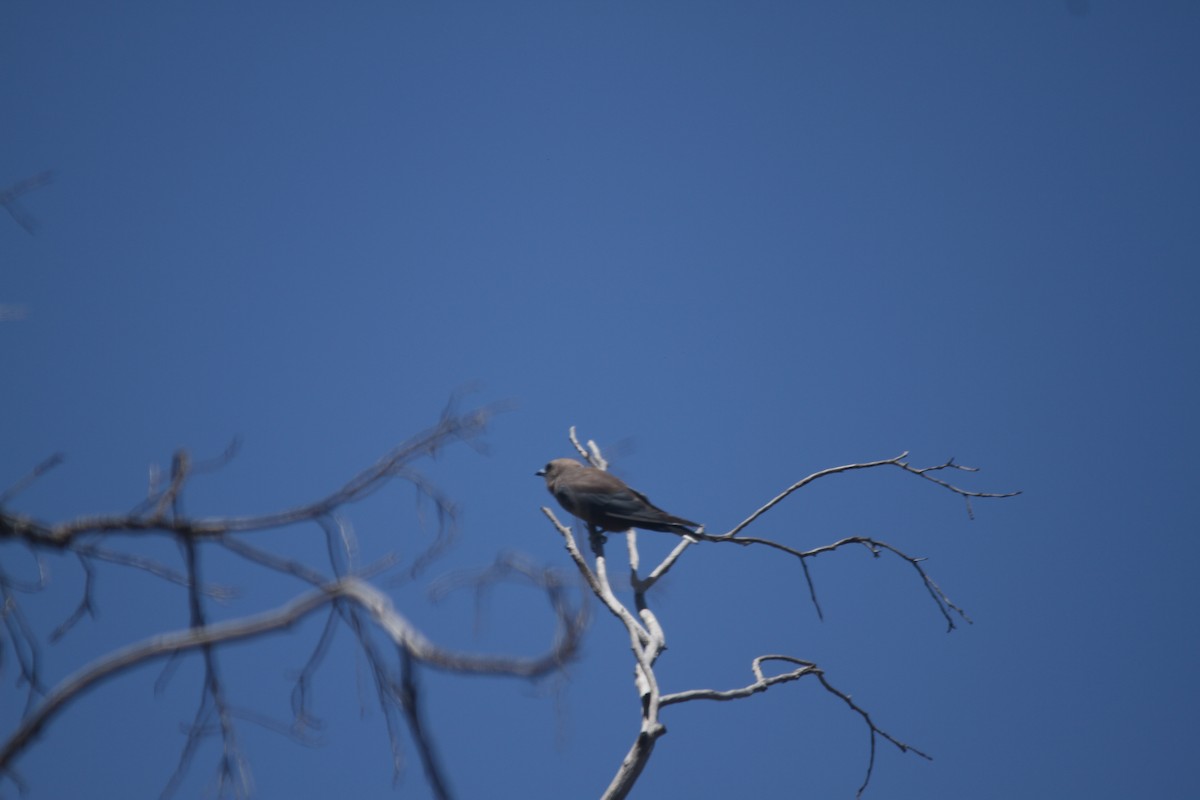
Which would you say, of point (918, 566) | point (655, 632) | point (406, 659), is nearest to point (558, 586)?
point (406, 659)

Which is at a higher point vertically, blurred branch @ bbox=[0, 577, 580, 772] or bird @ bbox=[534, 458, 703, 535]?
bird @ bbox=[534, 458, 703, 535]

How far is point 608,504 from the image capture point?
5723mm

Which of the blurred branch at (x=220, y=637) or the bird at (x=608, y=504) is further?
the bird at (x=608, y=504)

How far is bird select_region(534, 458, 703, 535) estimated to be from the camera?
532 centimetres

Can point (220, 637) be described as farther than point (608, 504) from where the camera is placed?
No

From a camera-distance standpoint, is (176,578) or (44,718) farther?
(176,578)

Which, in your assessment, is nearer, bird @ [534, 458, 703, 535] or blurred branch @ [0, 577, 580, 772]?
blurred branch @ [0, 577, 580, 772]

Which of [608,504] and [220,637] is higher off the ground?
[608,504]

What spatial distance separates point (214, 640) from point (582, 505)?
470 cm

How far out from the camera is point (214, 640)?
1264 millimetres

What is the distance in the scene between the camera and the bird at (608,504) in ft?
17.4

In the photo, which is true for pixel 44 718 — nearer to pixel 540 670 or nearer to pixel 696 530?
pixel 540 670

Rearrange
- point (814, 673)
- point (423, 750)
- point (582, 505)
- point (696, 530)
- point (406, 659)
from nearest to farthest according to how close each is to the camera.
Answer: point (423, 750)
point (406, 659)
point (814, 673)
point (696, 530)
point (582, 505)

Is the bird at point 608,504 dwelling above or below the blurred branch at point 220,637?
above
